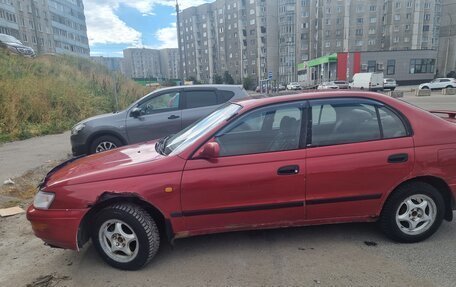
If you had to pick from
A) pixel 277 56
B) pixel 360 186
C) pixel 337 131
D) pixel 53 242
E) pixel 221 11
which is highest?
pixel 221 11

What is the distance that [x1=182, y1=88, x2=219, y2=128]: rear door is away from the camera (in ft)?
23.3

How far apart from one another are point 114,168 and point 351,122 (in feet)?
7.72

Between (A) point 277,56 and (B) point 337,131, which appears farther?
(A) point 277,56

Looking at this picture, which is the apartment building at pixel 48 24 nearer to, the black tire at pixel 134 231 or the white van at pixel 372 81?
the white van at pixel 372 81

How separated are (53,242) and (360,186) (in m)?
2.95

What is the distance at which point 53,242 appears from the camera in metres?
3.03

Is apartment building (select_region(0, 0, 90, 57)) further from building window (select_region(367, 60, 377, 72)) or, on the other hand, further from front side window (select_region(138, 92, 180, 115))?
building window (select_region(367, 60, 377, 72))

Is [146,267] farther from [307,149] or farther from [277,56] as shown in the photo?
[277,56]

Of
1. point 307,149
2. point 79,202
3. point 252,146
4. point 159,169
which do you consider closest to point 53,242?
point 79,202

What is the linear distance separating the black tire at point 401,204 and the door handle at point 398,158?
28 centimetres

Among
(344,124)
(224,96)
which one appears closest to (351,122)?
(344,124)

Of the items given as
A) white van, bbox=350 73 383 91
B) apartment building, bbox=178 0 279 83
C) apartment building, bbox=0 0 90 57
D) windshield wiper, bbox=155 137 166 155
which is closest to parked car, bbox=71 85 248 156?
windshield wiper, bbox=155 137 166 155

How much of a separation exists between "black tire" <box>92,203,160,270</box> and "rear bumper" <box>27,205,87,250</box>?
0.56ft

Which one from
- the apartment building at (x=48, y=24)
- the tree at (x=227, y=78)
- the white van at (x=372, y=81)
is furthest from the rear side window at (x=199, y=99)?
the tree at (x=227, y=78)
